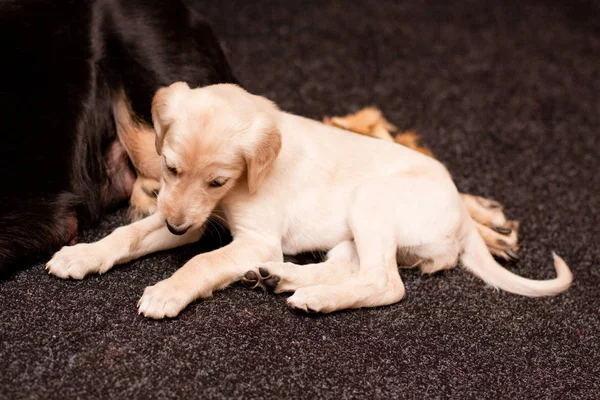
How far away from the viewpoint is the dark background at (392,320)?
4.66 ft

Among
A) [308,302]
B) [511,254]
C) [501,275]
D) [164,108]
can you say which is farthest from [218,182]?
[511,254]

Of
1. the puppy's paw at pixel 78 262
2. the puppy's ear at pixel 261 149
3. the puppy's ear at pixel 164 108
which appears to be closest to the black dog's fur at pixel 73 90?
the puppy's paw at pixel 78 262

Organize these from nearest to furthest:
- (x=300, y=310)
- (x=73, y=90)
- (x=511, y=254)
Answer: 1. (x=300, y=310)
2. (x=73, y=90)
3. (x=511, y=254)

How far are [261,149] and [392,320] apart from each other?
480 millimetres

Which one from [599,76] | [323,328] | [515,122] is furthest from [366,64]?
[323,328]

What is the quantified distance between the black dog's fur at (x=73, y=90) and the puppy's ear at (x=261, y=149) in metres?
0.45

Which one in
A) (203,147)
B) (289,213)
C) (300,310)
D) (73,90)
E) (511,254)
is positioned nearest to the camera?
(203,147)

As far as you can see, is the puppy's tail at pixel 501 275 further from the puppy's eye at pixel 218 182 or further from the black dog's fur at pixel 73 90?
the black dog's fur at pixel 73 90

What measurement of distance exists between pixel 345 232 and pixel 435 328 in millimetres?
305

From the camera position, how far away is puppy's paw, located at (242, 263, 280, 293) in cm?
162

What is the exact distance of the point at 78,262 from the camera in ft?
5.31

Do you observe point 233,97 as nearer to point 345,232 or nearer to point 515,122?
point 345,232

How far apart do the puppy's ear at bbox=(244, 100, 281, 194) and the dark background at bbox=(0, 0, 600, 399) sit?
0.90ft

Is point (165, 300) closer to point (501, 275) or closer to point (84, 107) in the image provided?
point (84, 107)
